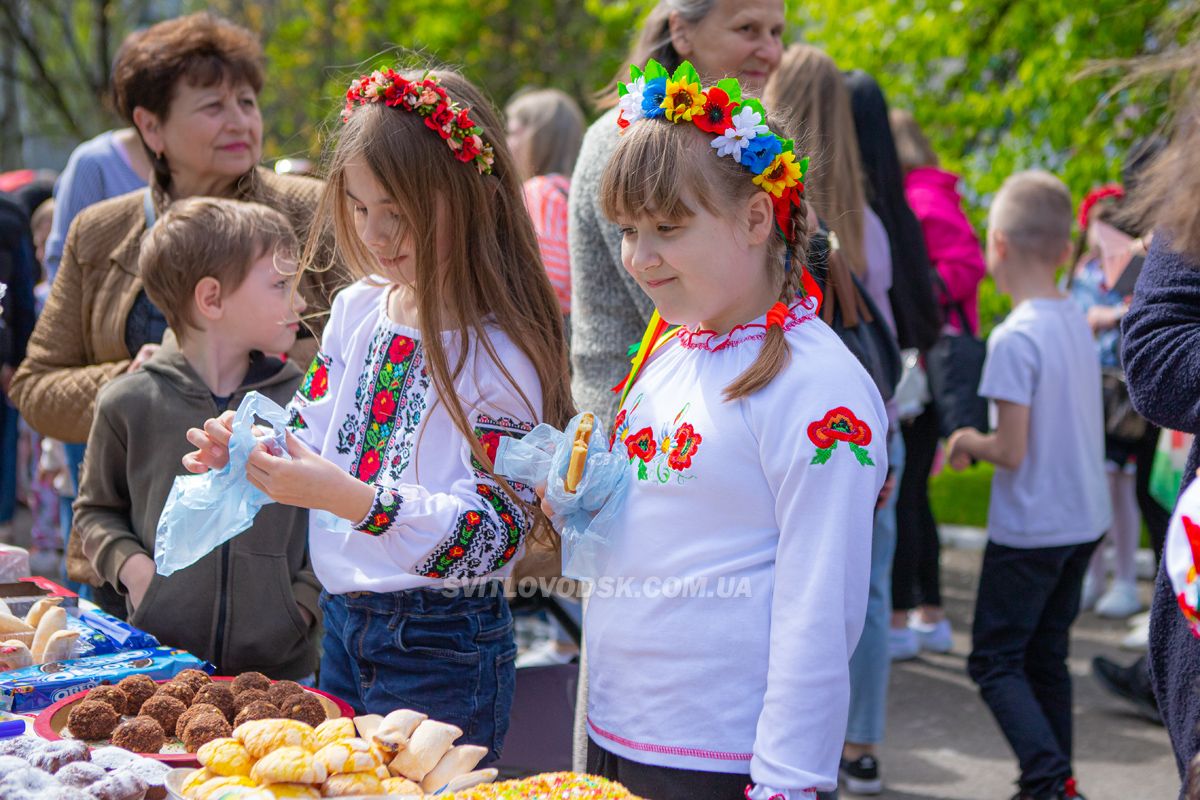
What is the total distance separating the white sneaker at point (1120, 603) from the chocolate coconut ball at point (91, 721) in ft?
17.8

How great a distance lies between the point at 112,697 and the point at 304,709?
310mm

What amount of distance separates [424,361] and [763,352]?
0.65 metres

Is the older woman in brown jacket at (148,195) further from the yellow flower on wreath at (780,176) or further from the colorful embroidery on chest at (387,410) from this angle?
the yellow flower on wreath at (780,176)

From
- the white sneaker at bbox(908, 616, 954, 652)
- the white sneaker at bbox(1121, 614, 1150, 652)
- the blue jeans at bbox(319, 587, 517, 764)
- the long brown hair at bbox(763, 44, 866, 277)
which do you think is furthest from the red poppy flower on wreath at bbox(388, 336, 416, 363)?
the white sneaker at bbox(1121, 614, 1150, 652)

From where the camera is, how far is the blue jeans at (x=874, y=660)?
402 cm

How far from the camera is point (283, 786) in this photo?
180cm

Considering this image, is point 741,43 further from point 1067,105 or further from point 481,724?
point 1067,105

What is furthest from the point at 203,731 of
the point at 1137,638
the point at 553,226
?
the point at 1137,638

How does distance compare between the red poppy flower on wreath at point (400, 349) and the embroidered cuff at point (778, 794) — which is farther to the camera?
the red poppy flower on wreath at point (400, 349)

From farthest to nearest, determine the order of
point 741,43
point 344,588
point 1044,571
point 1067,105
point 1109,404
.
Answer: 1. point 1067,105
2. point 1109,404
3. point 1044,571
4. point 741,43
5. point 344,588

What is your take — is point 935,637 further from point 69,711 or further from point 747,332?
point 69,711

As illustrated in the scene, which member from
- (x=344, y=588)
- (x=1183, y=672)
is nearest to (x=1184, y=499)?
(x=1183, y=672)

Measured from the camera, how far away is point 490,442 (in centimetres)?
232

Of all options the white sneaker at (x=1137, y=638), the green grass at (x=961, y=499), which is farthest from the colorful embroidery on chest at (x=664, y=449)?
the green grass at (x=961, y=499)
